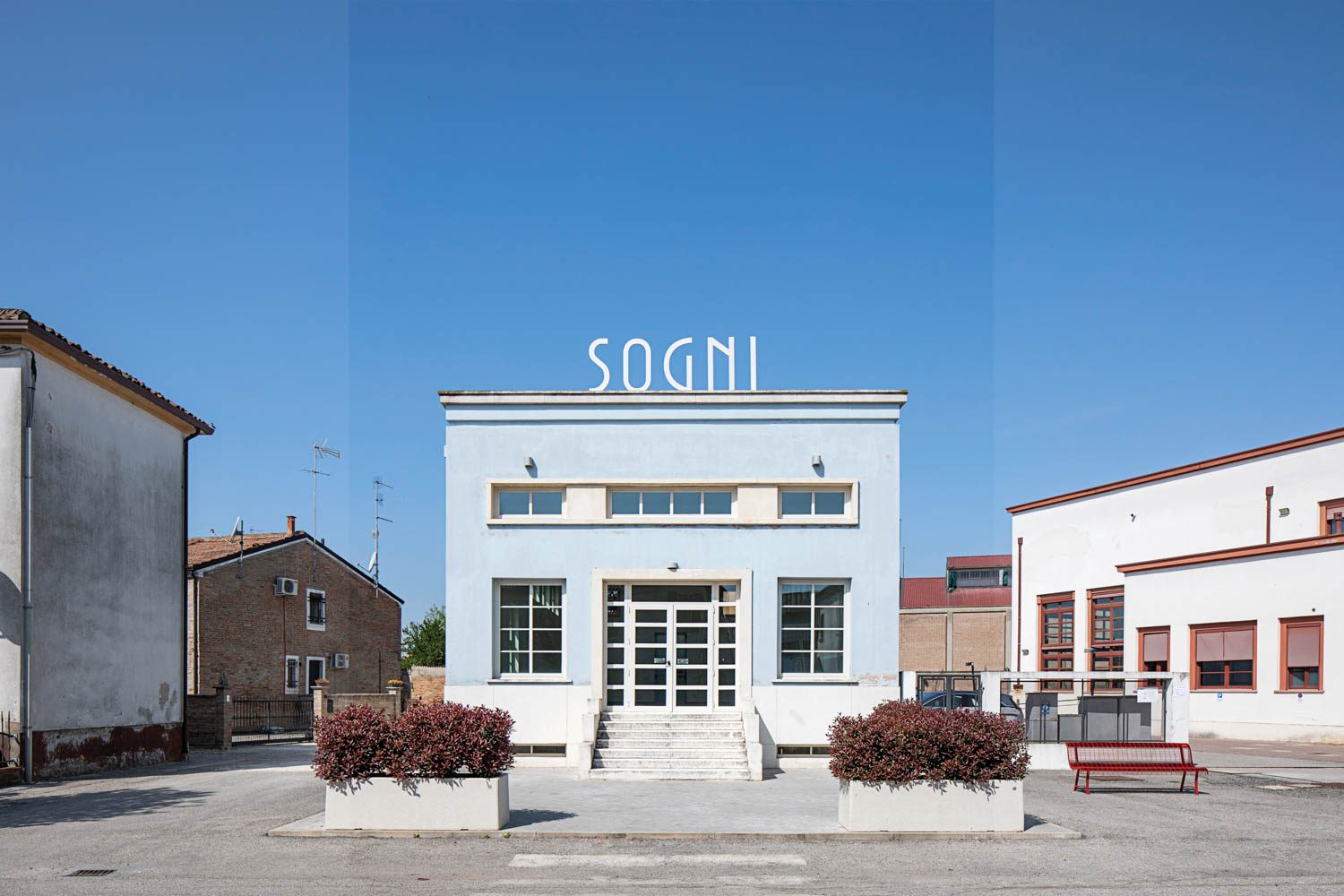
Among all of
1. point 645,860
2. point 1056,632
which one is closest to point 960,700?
point 645,860

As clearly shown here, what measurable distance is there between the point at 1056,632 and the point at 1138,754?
89.8 ft

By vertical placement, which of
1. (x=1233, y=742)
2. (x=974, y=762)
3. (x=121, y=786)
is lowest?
(x=1233, y=742)

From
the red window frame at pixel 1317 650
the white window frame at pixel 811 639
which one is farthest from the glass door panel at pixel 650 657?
the red window frame at pixel 1317 650

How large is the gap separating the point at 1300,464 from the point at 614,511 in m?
23.5

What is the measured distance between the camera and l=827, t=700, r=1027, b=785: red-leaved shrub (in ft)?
42.6

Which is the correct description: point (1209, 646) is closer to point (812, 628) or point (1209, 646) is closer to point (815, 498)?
point (812, 628)

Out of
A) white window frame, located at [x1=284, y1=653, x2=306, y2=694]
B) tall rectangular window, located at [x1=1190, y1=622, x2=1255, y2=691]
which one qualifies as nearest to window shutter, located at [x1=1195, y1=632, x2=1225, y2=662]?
tall rectangular window, located at [x1=1190, y1=622, x2=1255, y2=691]

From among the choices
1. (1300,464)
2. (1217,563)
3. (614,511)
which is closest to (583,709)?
(614,511)

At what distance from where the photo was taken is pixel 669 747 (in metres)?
19.2

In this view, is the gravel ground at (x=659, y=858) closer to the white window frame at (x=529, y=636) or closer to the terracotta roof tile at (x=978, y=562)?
the white window frame at (x=529, y=636)

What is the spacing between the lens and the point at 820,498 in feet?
67.9

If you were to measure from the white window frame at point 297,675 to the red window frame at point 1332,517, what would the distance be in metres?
30.1

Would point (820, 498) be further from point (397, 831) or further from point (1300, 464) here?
point (1300, 464)

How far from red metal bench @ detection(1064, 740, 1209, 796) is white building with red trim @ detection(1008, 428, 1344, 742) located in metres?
12.4
